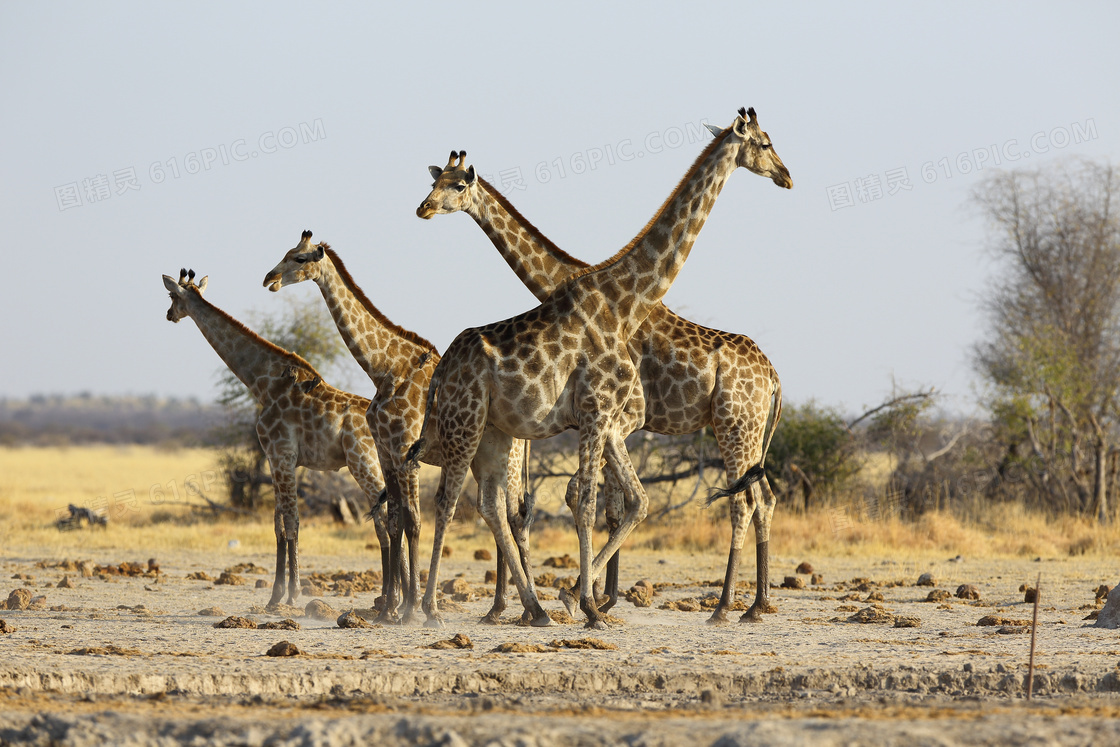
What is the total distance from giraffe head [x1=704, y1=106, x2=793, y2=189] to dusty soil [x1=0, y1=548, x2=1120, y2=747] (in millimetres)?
3673

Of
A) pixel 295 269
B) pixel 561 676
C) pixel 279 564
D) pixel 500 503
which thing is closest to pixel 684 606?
pixel 500 503

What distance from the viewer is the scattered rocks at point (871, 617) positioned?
9.16 meters

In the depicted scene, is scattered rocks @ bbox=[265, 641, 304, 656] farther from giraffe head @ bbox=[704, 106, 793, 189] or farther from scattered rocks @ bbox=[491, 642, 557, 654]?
giraffe head @ bbox=[704, 106, 793, 189]

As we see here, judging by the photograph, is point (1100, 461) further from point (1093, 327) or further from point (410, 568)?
point (410, 568)

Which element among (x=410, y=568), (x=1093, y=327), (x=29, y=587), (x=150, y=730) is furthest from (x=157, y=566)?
(x=1093, y=327)

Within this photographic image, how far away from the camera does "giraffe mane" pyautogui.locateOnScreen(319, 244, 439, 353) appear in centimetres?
1019

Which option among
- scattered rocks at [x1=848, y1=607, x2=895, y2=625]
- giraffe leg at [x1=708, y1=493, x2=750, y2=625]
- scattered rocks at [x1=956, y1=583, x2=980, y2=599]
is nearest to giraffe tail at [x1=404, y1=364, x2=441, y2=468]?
giraffe leg at [x1=708, y1=493, x2=750, y2=625]

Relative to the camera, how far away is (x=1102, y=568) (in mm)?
13422

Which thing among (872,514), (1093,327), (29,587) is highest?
(1093,327)

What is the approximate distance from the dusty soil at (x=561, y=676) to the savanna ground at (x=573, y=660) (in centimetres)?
2

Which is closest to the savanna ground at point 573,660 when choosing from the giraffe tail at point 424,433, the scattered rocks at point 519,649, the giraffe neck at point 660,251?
the scattered rocks at point 519,649

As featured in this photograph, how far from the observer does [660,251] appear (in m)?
9.02

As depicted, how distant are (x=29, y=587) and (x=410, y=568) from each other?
4731mm

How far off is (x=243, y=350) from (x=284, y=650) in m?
4.50
